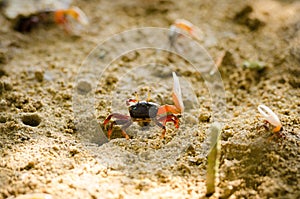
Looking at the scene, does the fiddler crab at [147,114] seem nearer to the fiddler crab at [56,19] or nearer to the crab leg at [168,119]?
the crab leg at [168,119]

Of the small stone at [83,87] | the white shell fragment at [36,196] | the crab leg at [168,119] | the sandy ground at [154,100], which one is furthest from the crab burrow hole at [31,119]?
the crab leg at [168,119]

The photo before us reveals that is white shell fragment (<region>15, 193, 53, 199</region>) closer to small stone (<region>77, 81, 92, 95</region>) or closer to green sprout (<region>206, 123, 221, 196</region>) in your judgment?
green sprout (<region>206, 123, 221, 196</region>)

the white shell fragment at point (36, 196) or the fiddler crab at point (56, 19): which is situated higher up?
the fiddler crab at point (56, 19)

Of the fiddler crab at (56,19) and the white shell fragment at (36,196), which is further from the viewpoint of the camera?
the fiddler crab at (56,19)

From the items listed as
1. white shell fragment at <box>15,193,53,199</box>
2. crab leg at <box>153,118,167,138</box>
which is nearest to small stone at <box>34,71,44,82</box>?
crab leg at <box>153,118,167,138</box>

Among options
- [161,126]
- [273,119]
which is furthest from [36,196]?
[273,119]

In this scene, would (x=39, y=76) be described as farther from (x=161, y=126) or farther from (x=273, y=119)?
(x=273, y=119)

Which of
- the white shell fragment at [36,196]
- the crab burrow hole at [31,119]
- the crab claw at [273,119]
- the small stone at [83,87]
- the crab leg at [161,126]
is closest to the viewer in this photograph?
the white shell fragment at [36,196]
